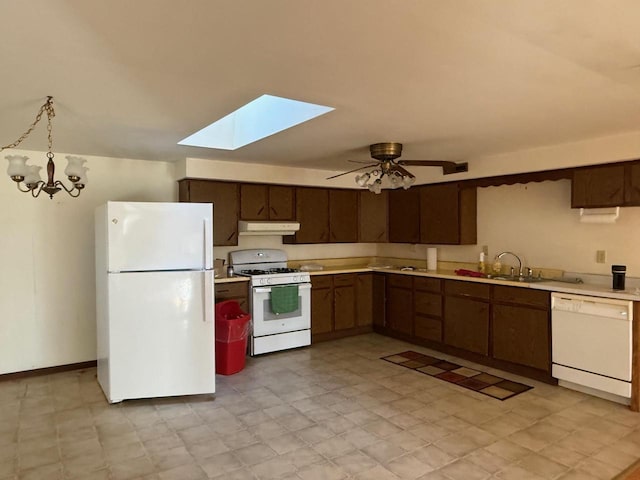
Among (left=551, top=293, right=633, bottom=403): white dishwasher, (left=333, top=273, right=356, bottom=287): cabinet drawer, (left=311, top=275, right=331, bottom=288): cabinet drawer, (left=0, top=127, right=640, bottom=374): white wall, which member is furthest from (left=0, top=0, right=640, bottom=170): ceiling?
(left=333, top=273, right=356, bottom=287): cabinet drawer

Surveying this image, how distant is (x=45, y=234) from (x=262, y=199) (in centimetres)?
231

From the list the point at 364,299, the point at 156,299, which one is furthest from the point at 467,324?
the point at 156,299

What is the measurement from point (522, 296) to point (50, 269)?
467 centimetres

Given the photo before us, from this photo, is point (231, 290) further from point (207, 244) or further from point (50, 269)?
point (50, 269)

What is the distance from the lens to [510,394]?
3898 mm

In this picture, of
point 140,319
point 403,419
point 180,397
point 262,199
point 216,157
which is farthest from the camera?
point 262,199

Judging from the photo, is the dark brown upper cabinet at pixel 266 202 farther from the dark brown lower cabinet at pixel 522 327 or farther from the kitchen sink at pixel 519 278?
the dark brown lower cabinet at pixel 522 327

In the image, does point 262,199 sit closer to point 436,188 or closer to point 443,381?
point 436,188

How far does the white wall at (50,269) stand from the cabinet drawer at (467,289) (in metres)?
3.69

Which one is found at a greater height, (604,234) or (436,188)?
(436,188)

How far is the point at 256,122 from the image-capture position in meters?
3.93

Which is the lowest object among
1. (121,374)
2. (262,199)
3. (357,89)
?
(121,374)

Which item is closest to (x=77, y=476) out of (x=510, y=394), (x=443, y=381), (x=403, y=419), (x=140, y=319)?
(x=140, y=319)

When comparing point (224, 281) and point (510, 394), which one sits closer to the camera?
point (510, 394)
